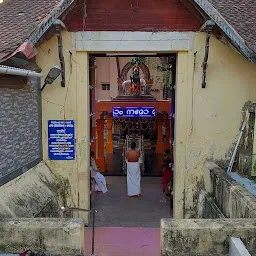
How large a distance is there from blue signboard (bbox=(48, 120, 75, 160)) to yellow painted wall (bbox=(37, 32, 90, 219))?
9 centimetres

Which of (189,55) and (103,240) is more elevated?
(189,55)

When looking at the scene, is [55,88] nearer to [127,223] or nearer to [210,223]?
[127,223]

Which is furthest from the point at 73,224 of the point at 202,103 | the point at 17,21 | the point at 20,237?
Result: the point at 17,21

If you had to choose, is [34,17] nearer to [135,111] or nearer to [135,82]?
[135,111]

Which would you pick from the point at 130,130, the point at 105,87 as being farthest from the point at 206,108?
the point at 105,87

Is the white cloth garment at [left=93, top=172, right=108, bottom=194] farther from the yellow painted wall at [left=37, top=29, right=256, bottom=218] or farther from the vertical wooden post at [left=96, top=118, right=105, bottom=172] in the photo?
the vertical wooden post at [left=96, top=118, right=105, bottom=172]

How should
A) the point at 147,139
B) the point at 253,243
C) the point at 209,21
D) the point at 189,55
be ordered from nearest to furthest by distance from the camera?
the point at 253,243 < the point at 209,21 < the point at 189,55 < the point at 147,139

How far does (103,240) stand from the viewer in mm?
6750

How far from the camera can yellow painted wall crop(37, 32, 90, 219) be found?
23.8 feet

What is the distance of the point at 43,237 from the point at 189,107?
4300 mm

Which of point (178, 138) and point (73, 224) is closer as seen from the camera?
point (73, 224)

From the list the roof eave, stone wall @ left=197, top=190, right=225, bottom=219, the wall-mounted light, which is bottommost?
stone wall @ left=197, top=190, right=225, bottom=219

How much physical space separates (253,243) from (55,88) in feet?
16.4

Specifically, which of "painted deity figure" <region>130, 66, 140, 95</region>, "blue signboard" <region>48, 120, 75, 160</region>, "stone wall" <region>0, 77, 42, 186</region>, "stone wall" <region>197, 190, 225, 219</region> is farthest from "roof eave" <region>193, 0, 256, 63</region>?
"painted deity figure" <region>130, 66, 140, 95</region>
